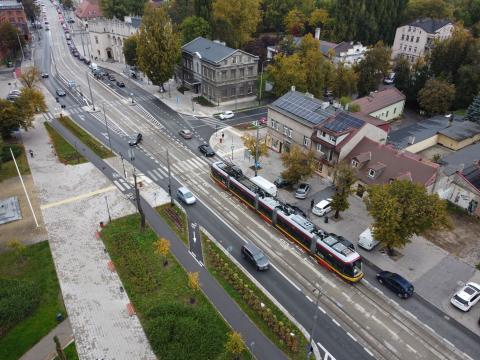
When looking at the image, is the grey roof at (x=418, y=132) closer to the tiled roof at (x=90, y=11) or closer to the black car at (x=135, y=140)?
the black car at (x=135, y=140)

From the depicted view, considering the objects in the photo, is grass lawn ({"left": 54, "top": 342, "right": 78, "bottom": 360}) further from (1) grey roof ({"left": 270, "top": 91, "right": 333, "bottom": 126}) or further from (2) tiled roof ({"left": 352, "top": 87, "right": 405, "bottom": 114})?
(2) tiled roof ({"left": 352, "top": 87, "right": 405, "bottom": 114})

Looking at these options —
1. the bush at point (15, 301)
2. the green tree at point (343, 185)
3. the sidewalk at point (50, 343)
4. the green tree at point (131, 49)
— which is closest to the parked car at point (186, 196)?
the green tree at point (343, 185)

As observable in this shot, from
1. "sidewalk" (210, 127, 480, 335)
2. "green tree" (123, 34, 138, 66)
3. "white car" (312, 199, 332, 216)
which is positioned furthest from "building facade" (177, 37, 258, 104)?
"white car" (312, 199, 332, 216)

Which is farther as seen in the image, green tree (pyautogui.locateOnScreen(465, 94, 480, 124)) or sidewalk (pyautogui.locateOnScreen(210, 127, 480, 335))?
green tree (pyautogui.locateOnScreen(465, 94, 480, 124))

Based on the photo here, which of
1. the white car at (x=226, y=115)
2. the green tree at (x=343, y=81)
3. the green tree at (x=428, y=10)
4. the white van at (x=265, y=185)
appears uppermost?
the green tree at (x=428, y=10)

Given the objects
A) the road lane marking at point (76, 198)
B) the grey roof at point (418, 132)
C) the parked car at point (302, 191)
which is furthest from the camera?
the grey roof at point (418, 132)

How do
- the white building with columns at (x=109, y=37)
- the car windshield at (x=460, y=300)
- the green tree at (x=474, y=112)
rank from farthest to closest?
the white building with columns at (x=109, y=37)
the green tree at (x=474, y=112)
the car windshield at (x=460, y=300)

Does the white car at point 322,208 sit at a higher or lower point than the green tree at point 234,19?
lower

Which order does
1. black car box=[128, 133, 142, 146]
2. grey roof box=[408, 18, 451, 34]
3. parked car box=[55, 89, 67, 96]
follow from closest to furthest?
black car box=[128, 133, 142, 146] → parked car box=[55, 89, 67, 96] → grey roof box=[408, 18, 451, 34]
